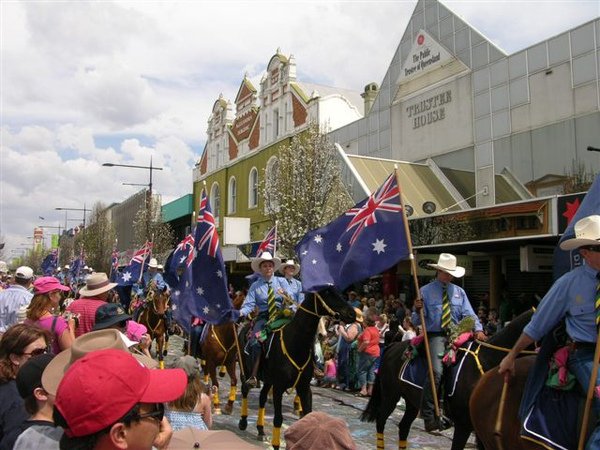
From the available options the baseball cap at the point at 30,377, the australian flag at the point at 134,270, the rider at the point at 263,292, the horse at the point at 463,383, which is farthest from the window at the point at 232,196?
the baseball cap at the point at 30,377

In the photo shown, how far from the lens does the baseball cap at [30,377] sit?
135 inches

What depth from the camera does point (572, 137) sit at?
17.7 m

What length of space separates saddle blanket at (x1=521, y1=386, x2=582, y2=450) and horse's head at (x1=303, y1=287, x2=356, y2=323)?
3.31 meters

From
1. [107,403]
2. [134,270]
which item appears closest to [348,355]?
[134,270]

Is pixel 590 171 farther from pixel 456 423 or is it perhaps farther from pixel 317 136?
pixel 456 423

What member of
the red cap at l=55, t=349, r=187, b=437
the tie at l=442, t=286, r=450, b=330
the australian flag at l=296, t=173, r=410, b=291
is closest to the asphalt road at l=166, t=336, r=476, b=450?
the tie at l=442, t=286, r=450, b=330

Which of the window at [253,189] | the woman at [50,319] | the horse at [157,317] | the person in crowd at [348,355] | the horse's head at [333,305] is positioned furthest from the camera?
→ the window at [253,189]

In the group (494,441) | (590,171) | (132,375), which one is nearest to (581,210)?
(494,441)

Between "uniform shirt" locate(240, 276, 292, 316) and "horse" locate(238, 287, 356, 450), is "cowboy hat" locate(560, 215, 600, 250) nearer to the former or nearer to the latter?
"horse" locate(238, 287, 356, 450)

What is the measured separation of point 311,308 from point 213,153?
38.8 metres

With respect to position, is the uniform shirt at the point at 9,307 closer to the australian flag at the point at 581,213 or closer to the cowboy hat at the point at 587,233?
the australian flag at the point at 581,213

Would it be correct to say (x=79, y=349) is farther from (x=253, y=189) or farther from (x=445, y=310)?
(x=253, y=189)

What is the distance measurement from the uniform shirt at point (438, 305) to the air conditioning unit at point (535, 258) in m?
9.40

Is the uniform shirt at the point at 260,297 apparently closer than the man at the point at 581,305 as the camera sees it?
No
